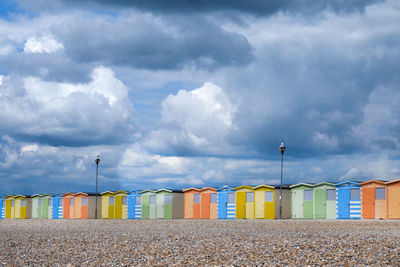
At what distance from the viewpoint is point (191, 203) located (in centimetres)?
4059

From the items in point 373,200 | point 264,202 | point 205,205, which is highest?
Result: point 373,200

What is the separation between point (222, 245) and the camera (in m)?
15.3

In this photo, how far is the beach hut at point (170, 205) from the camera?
41.0 metres

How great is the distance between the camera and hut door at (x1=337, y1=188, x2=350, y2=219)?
32.8m

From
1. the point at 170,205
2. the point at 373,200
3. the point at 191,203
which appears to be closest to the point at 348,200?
the point at 373,200

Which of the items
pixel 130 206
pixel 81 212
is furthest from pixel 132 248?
pixel 81 212

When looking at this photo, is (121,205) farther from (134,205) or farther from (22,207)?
(22,207)

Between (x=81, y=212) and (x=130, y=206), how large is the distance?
20.4 ft

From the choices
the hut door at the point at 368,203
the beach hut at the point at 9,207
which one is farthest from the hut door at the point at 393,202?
the beach hut at the point at 9,207

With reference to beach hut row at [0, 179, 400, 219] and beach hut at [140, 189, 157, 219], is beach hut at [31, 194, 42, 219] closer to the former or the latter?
beach hut row at [0, 179, 400, 219]

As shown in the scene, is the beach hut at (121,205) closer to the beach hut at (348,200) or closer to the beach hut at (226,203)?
the beach hut at (226,203)

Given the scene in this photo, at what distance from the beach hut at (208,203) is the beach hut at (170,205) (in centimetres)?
237

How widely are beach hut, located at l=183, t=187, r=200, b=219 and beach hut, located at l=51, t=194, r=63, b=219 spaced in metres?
15.2

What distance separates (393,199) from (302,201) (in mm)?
6210
